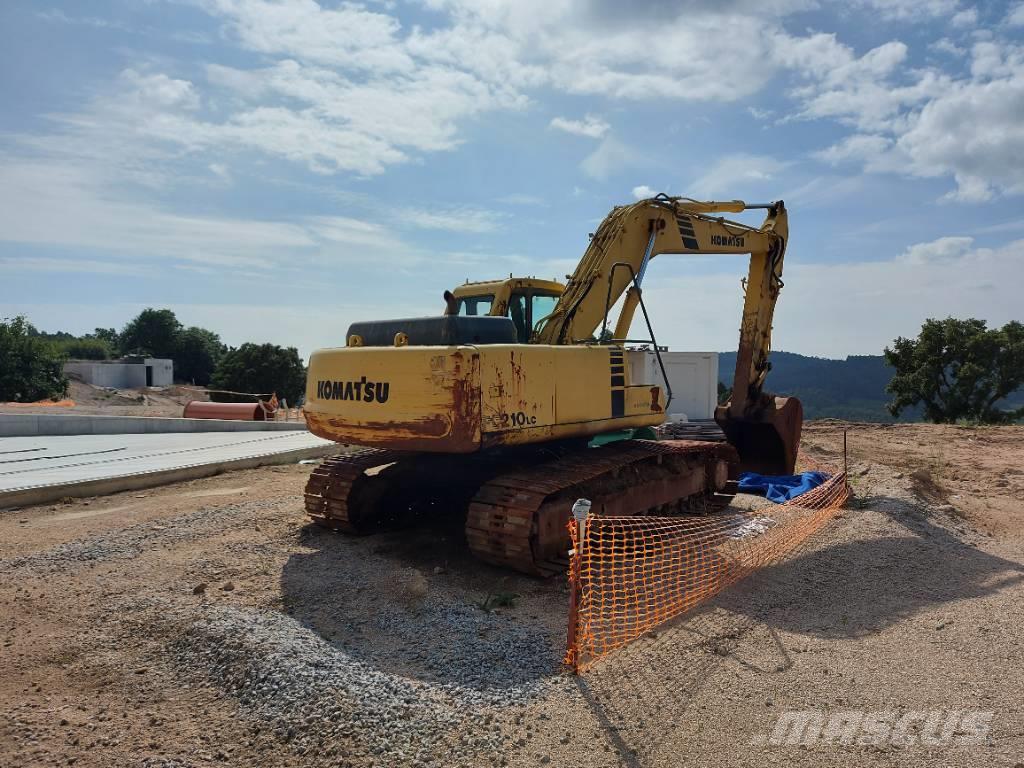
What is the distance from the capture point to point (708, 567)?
21.8ft

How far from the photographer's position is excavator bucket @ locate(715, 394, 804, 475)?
959 centimetres

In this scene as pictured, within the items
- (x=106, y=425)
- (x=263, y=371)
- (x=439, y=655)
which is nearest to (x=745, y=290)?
(x=439, y=655)

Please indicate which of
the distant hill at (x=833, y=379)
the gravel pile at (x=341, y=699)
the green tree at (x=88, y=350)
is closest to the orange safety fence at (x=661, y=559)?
the gravel pile at (x=341, y=699)

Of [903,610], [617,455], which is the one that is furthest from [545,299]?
[903,610]

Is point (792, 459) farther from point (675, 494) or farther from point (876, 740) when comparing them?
point (876, 740)

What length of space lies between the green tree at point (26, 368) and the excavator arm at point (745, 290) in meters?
38.4

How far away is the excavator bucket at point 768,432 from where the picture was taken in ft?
31.5

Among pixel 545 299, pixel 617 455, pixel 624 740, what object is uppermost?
pixel 545 299

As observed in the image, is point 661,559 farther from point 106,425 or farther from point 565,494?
point 106,425

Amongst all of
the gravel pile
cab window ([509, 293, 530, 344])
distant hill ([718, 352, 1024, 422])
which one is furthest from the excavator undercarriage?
distant hill ([718, 352, 1024, 422])

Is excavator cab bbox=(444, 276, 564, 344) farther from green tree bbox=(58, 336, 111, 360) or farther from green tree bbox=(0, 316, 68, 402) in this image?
green tree bbox=(58, 336, 111, 360)

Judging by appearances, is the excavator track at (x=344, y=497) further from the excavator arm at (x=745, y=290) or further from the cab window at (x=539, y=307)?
the excavator arm at (x=745, y=290)

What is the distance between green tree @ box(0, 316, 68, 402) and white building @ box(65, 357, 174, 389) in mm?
22128

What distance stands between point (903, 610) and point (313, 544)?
5387mm
